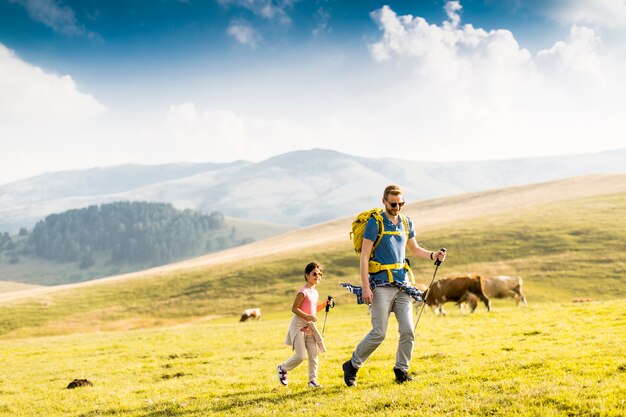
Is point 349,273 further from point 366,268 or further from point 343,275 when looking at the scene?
point 366,268

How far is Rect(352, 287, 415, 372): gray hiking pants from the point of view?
1078cm

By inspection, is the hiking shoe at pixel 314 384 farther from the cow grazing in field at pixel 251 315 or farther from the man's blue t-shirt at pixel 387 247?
the cow grazing in field at pixel 251 315

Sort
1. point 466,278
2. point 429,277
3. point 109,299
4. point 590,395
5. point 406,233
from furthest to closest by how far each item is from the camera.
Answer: point 109,299, point 429,277, point 466,278, point 406,233, point 590,395

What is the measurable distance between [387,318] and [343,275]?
74.6m

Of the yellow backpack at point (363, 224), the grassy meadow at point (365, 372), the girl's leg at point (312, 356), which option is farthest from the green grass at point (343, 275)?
the yellow backpack at point (363, 224)

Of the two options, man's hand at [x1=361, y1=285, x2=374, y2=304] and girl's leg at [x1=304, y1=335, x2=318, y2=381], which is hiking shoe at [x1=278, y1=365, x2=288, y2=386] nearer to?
girl's leg at [x1=304, y1=335, x2=318, y2=381]

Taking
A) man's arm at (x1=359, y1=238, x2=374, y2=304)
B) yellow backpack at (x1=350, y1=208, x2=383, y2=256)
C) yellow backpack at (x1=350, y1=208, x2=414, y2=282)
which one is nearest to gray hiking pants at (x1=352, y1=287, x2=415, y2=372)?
man's arm at (x1=359, y1=238, x2=374, y2=304)

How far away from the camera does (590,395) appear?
885cm

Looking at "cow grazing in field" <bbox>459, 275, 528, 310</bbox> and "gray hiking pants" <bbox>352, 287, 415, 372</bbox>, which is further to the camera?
"cow grazing in field" <bbox>459, 275, 528, 310</bbox>

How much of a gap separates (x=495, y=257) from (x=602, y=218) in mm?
29221

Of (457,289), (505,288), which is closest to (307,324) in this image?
(457,289)

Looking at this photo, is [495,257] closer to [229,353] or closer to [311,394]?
[229,353]

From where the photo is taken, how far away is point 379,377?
41.1ft

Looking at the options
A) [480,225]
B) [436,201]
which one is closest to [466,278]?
[480,225]
